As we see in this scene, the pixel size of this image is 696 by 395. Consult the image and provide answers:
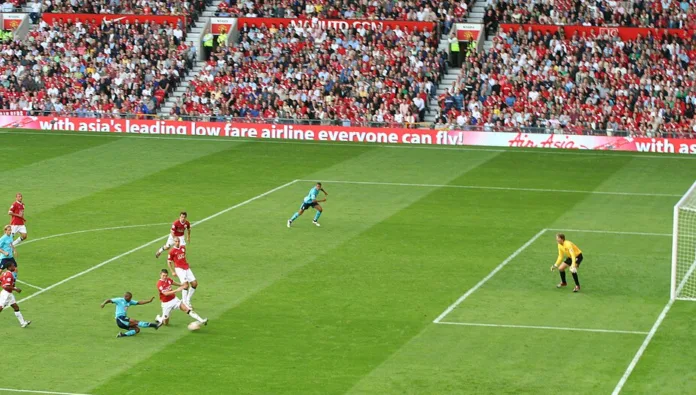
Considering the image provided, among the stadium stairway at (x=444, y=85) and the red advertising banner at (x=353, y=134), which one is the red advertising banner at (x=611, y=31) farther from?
the red advertising banner at (x=353, y=134)

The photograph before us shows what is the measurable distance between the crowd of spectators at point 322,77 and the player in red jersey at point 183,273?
92.7 feet

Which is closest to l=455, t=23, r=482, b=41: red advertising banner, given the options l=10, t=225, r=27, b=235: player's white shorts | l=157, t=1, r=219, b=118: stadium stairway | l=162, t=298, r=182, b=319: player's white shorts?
l=157, t=1, r=219, b=118: stadium stairway

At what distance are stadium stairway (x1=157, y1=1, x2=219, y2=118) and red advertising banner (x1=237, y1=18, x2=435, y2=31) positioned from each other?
7.54 ft

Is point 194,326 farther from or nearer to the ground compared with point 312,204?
nearer to the ground

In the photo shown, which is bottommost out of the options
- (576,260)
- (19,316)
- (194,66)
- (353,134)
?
(353,134)

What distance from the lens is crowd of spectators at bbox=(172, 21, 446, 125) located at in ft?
199

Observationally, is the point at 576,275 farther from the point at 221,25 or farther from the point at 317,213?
the point at 221,25

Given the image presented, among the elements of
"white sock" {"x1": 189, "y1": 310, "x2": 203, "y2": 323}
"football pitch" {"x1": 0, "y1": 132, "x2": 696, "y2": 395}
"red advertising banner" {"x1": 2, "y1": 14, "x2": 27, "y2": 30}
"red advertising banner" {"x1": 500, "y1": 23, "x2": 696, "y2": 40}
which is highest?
"red advertising banner" {"x1": 500, "y1": 23, "x2": 696, "y2": 40}

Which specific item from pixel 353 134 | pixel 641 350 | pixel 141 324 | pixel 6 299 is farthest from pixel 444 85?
pixel 6 299

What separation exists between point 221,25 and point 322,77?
28.2 feet

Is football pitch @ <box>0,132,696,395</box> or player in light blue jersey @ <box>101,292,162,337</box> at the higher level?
player in light blue jersey @ <box>101,292,162,337</box>

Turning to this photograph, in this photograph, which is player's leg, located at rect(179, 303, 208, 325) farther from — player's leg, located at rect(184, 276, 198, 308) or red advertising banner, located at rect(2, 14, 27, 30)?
red advertising banner, located at rect(2, 14, 27, 30)

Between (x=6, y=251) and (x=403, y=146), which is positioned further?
(x=403, y=146)

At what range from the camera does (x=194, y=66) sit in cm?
6738
